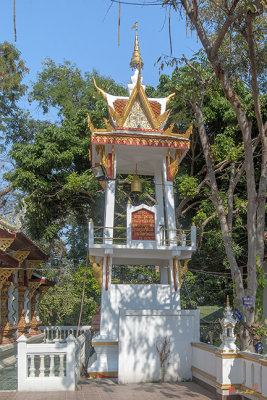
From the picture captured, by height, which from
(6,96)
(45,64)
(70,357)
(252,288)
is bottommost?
(70,357)

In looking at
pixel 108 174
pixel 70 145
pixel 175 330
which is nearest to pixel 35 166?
pixel 70 145

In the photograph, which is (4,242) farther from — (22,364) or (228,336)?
(228,336)

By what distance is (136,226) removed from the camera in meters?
12.3

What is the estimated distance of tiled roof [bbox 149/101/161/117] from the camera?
46.3 feet

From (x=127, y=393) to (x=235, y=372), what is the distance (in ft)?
7.16

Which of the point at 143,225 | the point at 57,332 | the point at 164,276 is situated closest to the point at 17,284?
the point at 57,332

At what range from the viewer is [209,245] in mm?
18109

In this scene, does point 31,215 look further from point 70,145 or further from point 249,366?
point 249,366

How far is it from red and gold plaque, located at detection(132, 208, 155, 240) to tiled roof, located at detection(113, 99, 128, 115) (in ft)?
11.1

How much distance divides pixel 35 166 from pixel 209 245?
317 inches

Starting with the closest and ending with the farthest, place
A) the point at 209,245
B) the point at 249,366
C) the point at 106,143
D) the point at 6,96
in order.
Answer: the point at 249,366 → the point at 106,143 → the point at 209,245 → the point at 6,96

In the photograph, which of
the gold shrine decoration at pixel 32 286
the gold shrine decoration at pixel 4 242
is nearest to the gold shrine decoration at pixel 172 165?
the gold shrine decoration at pixel 4 242

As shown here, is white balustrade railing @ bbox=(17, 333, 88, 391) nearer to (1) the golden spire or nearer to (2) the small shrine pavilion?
(2) the small shrine pavilion

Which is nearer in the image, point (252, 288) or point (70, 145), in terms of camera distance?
point (252, 288)
